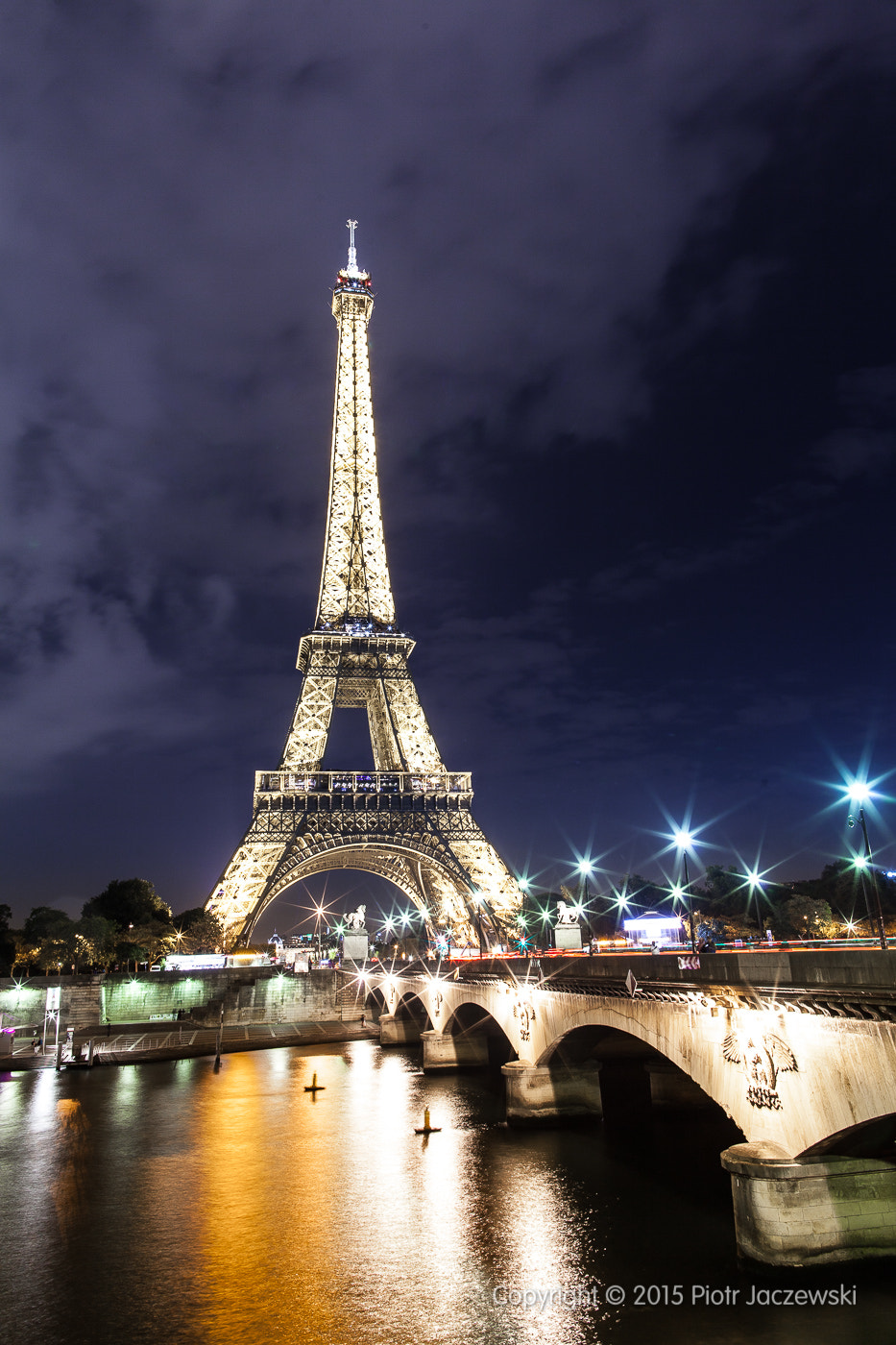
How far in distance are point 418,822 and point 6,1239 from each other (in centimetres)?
5328

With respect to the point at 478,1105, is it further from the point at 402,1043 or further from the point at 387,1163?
the point at 402,1043

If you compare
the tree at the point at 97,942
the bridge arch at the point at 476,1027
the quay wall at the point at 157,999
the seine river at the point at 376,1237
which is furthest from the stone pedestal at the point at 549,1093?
the tree at the point at 97,942

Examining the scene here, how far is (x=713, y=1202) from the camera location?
21438mm

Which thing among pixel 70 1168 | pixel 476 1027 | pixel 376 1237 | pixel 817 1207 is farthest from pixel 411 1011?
pixel 817 1207

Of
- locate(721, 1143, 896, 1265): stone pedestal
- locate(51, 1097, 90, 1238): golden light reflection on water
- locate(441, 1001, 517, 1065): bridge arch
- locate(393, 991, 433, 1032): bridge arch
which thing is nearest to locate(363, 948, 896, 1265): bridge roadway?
locate(721, 1143, 896, 1265): stone pedestal

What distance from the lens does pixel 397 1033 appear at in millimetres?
62000

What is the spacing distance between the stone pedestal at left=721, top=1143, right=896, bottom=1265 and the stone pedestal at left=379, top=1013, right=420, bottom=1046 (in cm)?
4936

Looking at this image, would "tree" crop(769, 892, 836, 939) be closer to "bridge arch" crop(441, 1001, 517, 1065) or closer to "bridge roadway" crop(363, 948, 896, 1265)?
"bridge arch" crop(441, 1001, 517, 1065)

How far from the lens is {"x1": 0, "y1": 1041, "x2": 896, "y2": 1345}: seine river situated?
603 inches

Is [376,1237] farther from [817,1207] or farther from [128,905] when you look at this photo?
[128,905]

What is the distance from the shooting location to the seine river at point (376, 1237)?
1532cm

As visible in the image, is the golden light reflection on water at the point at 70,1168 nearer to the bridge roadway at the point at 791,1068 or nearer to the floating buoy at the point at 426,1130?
the floating buoy at the point at 426,1130

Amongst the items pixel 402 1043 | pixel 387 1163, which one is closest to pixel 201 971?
pixel 402 1043

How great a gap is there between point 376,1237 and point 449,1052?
2848cm
